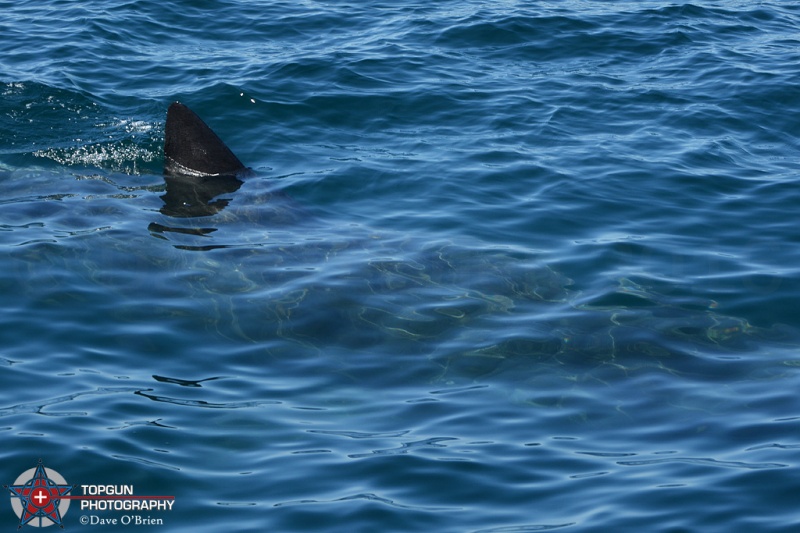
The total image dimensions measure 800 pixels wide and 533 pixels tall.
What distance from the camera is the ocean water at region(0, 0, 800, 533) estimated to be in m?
7.71

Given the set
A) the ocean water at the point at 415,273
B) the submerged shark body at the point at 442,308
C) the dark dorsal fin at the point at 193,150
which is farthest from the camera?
the dark dorsal fin at the point at 193,150

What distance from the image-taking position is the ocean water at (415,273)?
7.71 metres

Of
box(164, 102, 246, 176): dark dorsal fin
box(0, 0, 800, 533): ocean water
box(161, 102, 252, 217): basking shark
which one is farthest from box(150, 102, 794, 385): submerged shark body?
box(164, 102, 246, 176): dark dorsal fin

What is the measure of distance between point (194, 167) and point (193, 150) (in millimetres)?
251

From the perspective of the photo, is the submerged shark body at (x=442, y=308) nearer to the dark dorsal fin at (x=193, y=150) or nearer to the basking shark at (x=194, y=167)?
the basking shark at (x=194, y=167)

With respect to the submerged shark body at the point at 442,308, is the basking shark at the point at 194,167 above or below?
above

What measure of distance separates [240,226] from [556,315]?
14.2ft

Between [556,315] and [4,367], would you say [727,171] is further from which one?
[4,367]

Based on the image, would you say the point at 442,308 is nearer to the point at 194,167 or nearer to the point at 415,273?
the point at 415,273

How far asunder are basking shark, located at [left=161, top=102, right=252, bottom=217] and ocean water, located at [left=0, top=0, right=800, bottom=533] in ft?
0.69

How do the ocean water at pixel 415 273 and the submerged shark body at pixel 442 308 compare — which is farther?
the submerged shark body at pixel 442 308

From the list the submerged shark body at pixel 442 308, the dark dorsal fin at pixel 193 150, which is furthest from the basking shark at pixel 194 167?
the submerged shark body at pixel 442 308

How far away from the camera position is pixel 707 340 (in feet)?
33.6

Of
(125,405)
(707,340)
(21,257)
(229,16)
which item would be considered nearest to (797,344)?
(707,340)
